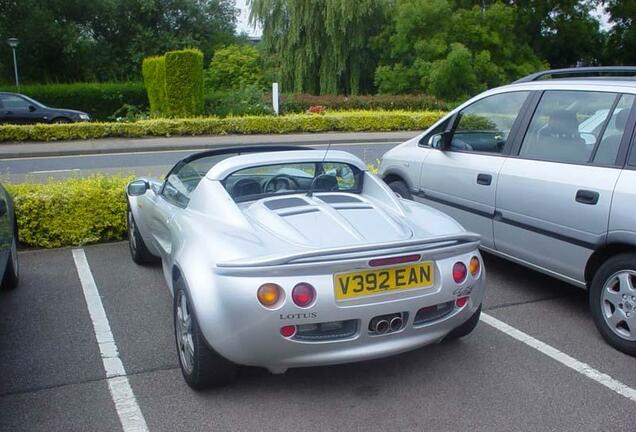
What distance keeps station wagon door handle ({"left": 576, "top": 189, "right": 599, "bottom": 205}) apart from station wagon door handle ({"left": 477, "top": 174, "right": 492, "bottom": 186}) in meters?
0.92

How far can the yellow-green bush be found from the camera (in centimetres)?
645

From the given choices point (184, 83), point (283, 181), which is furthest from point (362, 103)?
point (283, 181)

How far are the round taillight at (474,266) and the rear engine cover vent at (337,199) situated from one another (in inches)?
34.5

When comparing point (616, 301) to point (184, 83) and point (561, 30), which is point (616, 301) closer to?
point (184, 83)

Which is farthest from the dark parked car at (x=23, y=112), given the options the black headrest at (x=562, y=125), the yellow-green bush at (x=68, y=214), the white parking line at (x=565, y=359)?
the white parking line at (x=565, y=359)

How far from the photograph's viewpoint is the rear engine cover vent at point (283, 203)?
386 cm

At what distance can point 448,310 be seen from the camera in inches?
139

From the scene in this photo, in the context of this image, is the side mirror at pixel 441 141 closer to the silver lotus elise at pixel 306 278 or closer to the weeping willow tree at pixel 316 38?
the silver lotus elise at pixel 306 278

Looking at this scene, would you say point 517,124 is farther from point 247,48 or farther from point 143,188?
point 247,48

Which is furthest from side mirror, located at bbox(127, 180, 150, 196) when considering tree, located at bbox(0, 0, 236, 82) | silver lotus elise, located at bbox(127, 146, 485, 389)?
tree, located at bbox(0, 0, 236, 82)

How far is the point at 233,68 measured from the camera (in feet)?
105

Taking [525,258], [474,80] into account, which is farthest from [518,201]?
[474,80]

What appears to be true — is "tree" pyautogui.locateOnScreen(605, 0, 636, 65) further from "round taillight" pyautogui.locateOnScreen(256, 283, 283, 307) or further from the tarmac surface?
"round taillight" pyautogui.locateOnScreen(256, 283, 283, 307)

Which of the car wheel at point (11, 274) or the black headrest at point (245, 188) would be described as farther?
the car wheel at point (11, 274)
